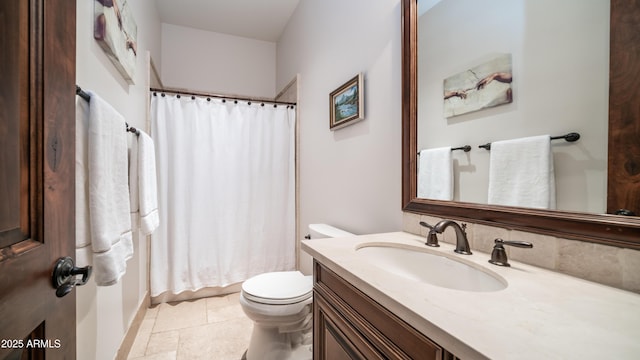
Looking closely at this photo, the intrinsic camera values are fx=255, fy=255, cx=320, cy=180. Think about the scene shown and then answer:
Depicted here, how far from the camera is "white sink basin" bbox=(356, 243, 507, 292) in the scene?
74 centimetres

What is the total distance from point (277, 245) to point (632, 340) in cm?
229

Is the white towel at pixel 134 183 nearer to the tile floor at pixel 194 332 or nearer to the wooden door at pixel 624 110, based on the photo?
the tile floor at pixel 194 332

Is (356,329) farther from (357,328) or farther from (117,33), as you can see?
(117,33)

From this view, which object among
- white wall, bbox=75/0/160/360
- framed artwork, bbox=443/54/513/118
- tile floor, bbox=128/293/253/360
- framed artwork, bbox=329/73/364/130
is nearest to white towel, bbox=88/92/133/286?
white wall, bbox=75/0/160/360

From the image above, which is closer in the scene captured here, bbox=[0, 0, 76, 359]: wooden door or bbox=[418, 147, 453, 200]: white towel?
bbox=[0, 0, 76, 359]: wooden door

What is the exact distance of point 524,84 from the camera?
776 millimetres

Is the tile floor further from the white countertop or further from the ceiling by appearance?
the ceiling

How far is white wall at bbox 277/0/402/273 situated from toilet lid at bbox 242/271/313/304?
1.32 feet

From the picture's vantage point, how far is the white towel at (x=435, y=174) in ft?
3.38

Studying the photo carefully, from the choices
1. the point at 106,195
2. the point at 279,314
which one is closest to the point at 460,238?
the point at 279,314

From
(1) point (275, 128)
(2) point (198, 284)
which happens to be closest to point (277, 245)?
(2) point (198, 284)

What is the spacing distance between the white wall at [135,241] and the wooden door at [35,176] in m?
0.40

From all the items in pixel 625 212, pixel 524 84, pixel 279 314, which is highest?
pixel 524 84

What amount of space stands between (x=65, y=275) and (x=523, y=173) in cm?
126
